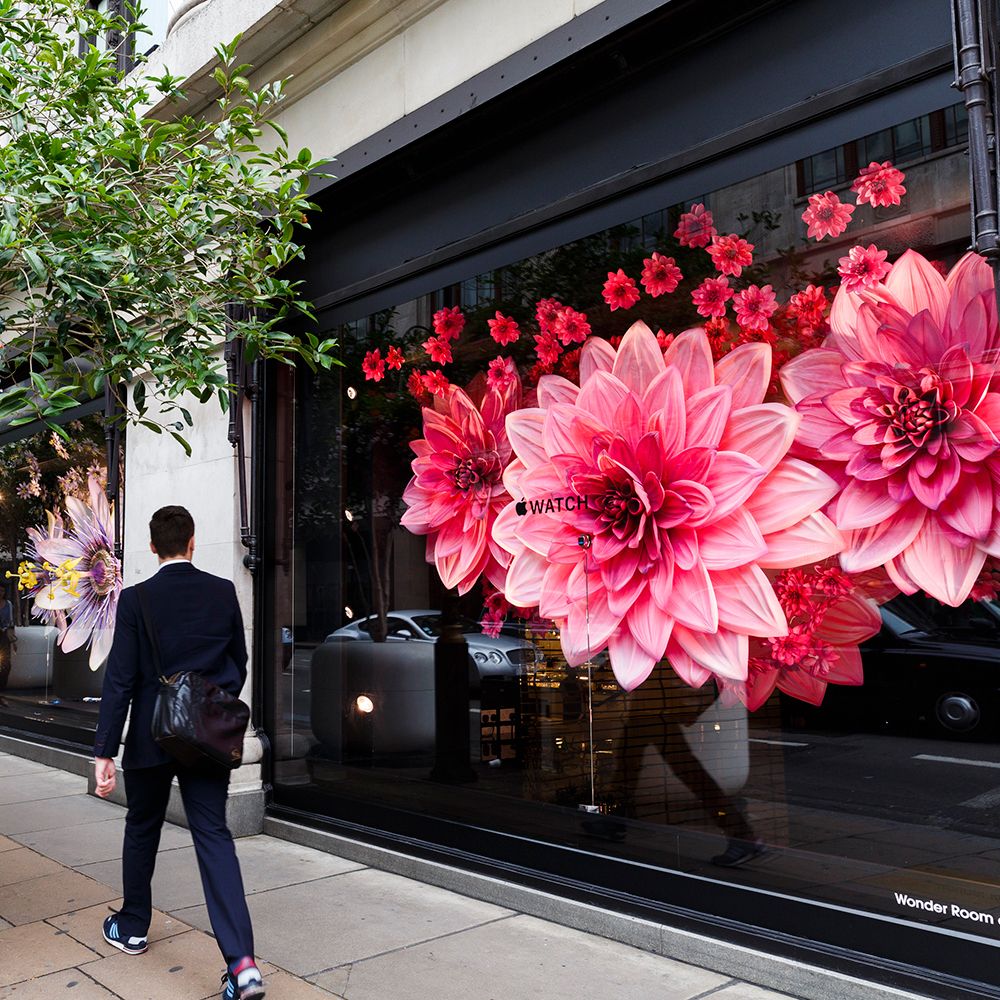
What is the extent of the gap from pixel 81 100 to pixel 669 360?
3.49 meters

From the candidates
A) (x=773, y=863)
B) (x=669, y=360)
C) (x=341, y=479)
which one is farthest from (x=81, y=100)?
(x=773, y=863)

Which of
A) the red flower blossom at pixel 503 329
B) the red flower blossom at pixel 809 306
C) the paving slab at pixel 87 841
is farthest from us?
the paving slab at pixel 87 841

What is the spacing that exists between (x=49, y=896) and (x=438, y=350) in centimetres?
405

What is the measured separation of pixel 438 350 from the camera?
21.1 feet

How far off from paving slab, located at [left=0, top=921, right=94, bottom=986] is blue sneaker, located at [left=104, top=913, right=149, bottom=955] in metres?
0.11

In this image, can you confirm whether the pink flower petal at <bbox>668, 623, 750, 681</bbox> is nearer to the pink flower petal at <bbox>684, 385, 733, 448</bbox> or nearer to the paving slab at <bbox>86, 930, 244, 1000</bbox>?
the pink flower petal at <bbox>684, 385, 733, 448</bbox>

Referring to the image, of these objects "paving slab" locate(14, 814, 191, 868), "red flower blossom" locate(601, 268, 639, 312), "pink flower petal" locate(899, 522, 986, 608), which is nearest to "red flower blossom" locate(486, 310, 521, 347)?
"red flower blossom" locate(601, 268, 639, 312)

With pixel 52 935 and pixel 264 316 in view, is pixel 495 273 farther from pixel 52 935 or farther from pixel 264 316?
pixel 52 935

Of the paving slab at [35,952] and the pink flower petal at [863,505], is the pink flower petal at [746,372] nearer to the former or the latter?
the pink flower petal at [863,505]

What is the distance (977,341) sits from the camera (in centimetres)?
383

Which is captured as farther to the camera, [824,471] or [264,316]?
[264,316]

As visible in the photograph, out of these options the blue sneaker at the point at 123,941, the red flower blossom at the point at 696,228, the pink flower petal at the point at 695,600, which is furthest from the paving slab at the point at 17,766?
the red flower blossom at the point at 696,228

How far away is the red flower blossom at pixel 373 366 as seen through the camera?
269 inches

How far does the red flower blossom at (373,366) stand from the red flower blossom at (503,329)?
3.60ft
